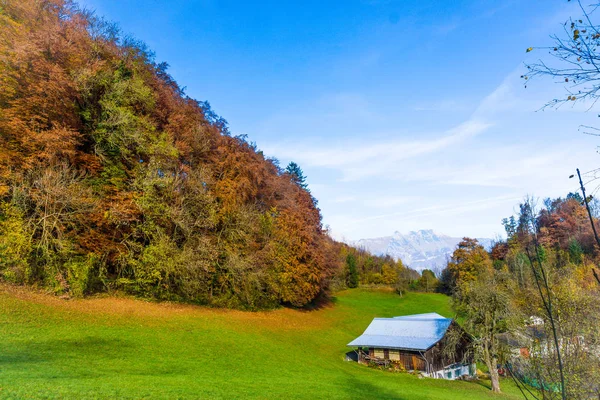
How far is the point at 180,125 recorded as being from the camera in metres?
31.5

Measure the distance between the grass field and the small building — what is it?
196cm

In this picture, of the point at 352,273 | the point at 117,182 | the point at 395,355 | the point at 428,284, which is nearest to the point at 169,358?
the point at 117,182

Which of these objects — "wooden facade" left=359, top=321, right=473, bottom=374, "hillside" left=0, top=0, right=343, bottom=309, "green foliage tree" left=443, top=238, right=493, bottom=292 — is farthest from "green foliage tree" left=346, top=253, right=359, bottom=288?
"wooden facade" left=359, top=321, right=473, bottom=374

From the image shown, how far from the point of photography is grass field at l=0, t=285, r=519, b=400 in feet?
39.5

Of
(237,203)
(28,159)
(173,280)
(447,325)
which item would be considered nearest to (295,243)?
(237,203)

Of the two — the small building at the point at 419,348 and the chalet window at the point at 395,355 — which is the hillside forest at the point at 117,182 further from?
the chalet window at the point at 395,355

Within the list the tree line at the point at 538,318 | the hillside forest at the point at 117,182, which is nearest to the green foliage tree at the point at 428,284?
the tree line at the point at 538,318

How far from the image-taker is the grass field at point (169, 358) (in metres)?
12.0

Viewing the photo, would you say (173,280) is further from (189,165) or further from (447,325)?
(447,325)

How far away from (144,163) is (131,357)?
16184 mm

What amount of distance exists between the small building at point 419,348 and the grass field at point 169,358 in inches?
77.4

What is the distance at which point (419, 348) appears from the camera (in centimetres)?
2730

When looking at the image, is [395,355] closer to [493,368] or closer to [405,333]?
[405,333]

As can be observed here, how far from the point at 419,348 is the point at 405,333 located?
3922 millimetres
